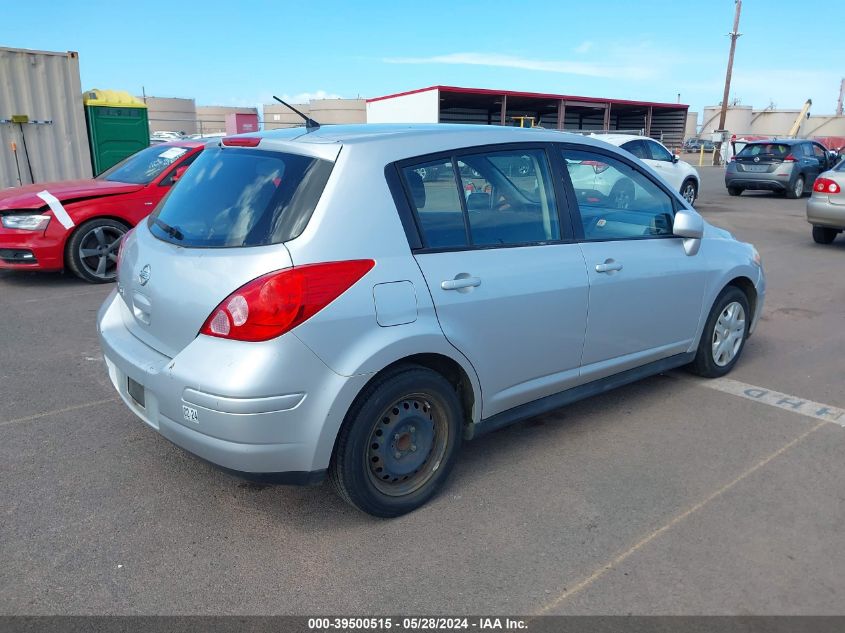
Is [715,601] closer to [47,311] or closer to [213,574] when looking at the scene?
[213,574]

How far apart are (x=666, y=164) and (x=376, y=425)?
45.7ft

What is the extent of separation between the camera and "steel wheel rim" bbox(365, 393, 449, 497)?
3010 mm

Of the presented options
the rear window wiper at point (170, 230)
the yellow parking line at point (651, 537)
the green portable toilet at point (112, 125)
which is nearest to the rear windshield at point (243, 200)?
the rear window wiper at point (170, 230)

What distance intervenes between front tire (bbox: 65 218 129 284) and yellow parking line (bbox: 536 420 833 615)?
251 inches

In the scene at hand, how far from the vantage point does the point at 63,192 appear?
24.1 feet

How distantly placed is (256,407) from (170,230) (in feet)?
3.74

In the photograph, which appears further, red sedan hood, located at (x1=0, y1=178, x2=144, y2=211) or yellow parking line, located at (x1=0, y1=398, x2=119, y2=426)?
red sedan hood, located at (x1=0, y1=178, x2=144, y2=211)

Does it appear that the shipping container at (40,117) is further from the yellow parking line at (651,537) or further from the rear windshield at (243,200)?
the yellow parking line at (651,537)

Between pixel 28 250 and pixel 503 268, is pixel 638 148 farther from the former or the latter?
pixel 503 268

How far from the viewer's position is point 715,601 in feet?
8.54

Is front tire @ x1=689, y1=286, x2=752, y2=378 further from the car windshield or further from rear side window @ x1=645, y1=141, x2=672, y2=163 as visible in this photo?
rear side window @ x1=645, y1=141, x2=672, y2=163

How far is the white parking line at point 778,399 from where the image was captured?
435cm

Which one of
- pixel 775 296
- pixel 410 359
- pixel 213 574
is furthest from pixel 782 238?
pixel 213 574

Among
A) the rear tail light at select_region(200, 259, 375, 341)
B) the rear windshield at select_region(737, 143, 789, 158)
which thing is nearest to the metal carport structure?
the rear windshield at select_region(737, 143, 789, 158)
